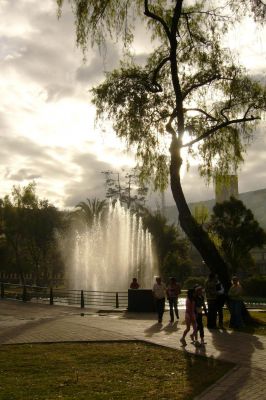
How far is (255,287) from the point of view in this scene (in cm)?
3819

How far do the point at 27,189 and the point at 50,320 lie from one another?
113 feet

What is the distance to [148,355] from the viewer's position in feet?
35.8

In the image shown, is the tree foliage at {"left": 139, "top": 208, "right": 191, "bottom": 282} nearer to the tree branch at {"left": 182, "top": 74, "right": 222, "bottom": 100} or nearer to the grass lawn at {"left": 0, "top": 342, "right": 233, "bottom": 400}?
the tree branch at {"left": 182, "top": 74, "right": 222, "bottom": 100}

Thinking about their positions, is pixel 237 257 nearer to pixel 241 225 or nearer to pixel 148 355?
pixel 241 225

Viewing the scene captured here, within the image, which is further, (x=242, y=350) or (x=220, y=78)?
(x=220, y=78)

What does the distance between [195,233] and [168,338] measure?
15.7 feet

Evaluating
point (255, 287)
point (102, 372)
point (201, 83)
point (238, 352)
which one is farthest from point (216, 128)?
point (255, 287)

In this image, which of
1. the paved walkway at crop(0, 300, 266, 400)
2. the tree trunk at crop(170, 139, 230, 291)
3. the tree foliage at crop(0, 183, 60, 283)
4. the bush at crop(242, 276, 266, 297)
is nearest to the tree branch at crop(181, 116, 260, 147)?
the tree trunk at crop(170, 139, 230, 291)

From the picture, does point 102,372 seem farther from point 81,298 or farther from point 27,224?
point 27,224

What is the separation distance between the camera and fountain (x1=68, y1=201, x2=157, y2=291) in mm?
32688

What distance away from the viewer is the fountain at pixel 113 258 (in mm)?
32688

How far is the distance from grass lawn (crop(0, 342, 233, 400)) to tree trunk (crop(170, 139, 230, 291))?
556cm

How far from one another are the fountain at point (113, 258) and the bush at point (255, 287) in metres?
7.60

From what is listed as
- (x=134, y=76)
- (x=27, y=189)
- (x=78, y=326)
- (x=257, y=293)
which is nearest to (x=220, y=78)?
(x=134, y=76)
